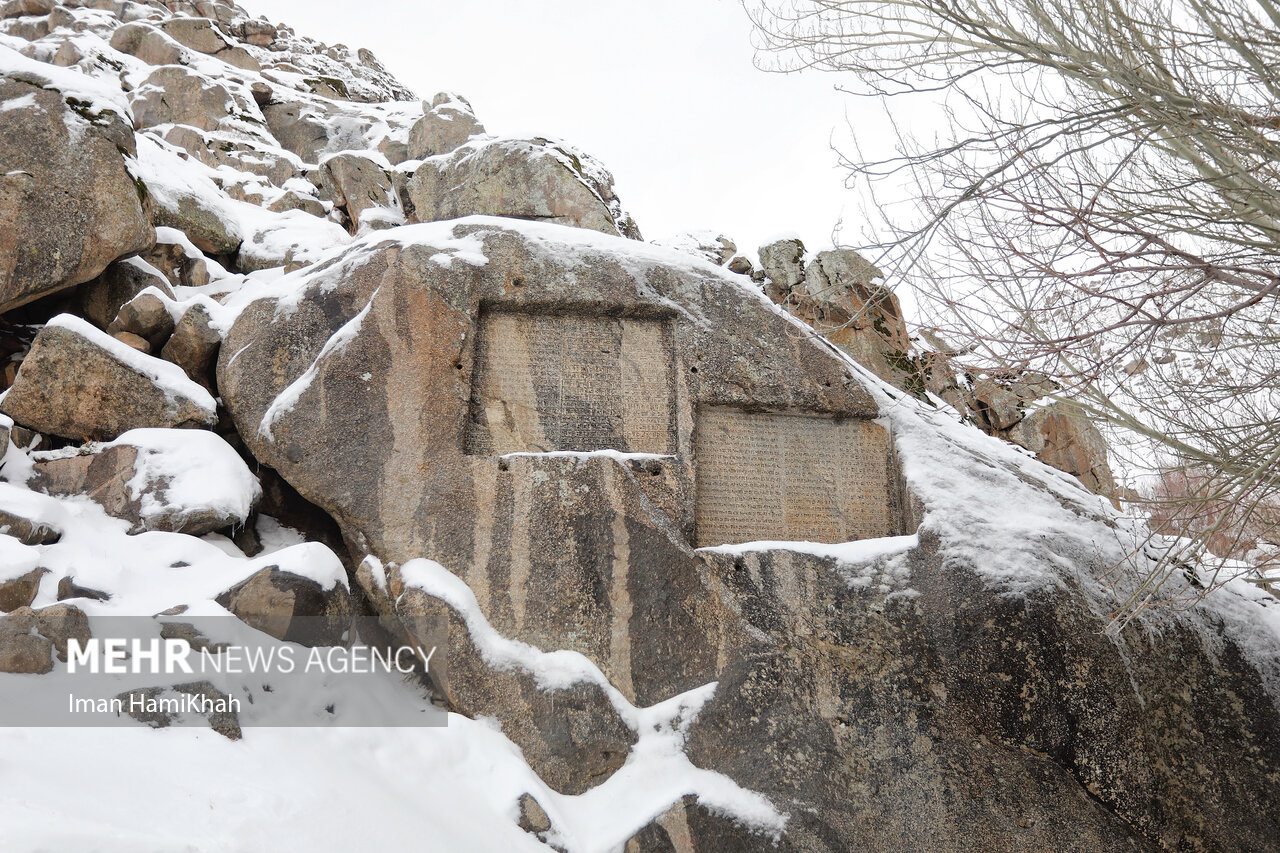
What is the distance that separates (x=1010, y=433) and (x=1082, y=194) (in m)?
7.64

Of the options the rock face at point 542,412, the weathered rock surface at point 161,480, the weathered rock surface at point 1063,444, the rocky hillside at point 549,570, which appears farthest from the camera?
the weathered rock surface at point 1063,444

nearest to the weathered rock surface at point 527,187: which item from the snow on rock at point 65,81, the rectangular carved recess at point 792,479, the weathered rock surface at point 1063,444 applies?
the snow on rock at point 65,81

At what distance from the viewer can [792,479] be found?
20.2 ft

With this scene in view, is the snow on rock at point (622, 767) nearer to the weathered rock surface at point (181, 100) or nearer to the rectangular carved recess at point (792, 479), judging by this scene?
the rectangular carved recess at point (792, 479)

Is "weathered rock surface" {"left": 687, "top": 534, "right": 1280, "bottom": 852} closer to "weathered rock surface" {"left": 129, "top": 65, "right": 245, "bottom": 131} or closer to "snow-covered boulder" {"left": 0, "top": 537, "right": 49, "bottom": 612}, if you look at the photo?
"snow-covered boulder" {"left": 0, "top": 537, "right": 49, "bottom": 612}

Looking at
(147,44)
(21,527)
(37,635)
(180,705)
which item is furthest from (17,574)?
(147,44)

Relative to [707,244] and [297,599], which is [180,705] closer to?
[297,599]

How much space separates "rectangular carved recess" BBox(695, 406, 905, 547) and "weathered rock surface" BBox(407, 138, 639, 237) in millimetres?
5287

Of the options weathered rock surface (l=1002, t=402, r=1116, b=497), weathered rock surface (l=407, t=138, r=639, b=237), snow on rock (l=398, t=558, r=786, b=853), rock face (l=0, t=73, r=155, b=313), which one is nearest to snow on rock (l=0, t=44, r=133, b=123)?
rock face (l=0, t=73, r=155, b=313)

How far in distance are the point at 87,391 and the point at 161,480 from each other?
107cm

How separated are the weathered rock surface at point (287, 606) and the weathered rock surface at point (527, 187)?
22.6 feet

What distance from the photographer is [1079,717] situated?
186 inches

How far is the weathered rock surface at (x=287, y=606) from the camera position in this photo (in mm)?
4652

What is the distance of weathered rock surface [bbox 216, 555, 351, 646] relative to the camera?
4.65m
